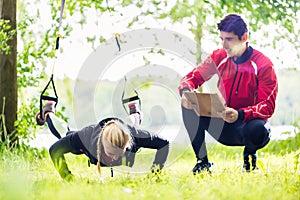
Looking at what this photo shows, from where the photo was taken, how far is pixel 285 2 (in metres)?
5.31

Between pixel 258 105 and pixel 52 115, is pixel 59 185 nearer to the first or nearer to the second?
pixel 52 115

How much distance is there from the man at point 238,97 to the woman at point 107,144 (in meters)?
0.37

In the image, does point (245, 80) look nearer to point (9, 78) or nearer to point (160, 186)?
point (160, 186)

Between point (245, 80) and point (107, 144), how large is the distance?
1.14 meters

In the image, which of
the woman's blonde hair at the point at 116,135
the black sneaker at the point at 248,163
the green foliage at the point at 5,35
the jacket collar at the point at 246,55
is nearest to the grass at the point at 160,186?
the black sneaker at the point at 248,163

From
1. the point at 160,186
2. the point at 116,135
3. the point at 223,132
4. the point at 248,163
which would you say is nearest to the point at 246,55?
the point at 223,132

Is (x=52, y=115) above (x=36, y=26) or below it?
below

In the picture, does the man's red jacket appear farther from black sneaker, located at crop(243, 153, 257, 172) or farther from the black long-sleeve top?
the black long-sleeve top

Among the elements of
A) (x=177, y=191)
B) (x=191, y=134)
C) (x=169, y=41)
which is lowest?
(x=177, y=191)

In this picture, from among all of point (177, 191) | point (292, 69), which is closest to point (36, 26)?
point (292, 69)

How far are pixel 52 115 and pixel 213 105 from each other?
112 centimetres

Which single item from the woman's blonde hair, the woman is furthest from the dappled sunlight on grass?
the woman's blonde hair

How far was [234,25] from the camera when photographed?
3.69m

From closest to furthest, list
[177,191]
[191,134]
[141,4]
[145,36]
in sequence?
[177,191], [191,134], [141,4], [145,36]
